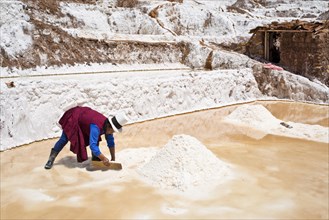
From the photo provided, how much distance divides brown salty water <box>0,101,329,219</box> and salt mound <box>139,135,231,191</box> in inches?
6.0

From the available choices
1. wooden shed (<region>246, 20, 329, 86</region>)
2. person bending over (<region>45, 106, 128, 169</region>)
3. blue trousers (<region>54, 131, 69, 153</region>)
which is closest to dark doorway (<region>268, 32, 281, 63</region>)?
wooden shed (<region>246, 20, 329, 86</region>)

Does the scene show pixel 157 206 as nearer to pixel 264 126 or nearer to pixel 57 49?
pixel 264 126

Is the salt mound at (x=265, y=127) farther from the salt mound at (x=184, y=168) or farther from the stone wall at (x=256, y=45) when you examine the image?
the stone wall at (x=256, y=45)

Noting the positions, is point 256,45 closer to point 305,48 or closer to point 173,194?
point 305,48

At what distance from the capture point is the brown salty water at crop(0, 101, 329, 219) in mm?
2969

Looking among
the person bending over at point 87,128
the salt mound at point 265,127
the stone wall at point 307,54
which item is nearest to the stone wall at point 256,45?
the stone wall at point 307,54

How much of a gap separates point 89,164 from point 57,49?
19.9 ft

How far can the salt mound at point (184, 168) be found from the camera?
353cm

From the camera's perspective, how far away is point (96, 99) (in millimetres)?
6461

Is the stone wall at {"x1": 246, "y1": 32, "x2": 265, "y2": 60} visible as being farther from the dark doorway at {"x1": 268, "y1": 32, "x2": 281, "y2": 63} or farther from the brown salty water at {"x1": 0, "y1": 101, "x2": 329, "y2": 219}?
the brown salty water at {"x1": 0, "y1": 101, "x2": 329, "y2": 219}

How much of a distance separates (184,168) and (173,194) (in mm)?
375

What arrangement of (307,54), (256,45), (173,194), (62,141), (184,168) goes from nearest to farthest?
(173,194) < (184,168) < (62,141) < (307,54) < (256,45)

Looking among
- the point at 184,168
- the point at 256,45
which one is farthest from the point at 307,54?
the point at 184,168

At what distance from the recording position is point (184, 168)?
3.62 metres
